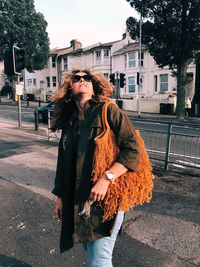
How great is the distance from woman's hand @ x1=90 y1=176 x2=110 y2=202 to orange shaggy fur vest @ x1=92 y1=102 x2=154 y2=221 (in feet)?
0.16

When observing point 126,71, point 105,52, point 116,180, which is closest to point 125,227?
point 116,180

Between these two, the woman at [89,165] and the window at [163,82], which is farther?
the window at [163,82]

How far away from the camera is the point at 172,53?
2247 cm

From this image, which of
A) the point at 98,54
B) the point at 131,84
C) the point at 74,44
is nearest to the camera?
the point at 131,84

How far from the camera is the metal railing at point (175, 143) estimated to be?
661 cm

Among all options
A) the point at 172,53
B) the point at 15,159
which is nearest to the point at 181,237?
the point at 15,159

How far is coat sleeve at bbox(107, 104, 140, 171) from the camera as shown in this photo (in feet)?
6.51

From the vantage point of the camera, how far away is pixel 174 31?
22203 mm

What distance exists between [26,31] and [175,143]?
114 ft

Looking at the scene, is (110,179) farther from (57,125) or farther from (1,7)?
(1,7)

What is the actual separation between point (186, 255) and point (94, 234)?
1.65m

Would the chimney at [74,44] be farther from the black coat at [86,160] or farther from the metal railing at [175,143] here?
the black coat at [86,160]

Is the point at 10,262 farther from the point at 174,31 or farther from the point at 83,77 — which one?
the point at 174,31

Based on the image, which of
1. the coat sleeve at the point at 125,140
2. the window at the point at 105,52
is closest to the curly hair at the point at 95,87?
the coat sleeve at the point at 125,140
